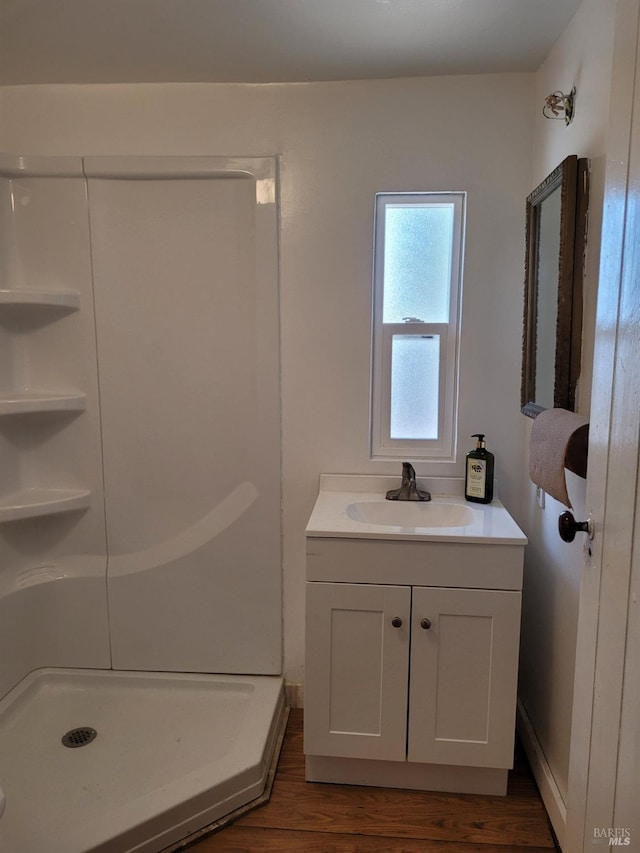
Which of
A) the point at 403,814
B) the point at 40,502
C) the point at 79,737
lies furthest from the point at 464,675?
the point at 40,502

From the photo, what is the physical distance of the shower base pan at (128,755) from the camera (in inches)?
59.4

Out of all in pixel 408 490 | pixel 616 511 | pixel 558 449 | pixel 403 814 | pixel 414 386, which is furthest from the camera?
pixel 414 386

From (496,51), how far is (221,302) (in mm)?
1190

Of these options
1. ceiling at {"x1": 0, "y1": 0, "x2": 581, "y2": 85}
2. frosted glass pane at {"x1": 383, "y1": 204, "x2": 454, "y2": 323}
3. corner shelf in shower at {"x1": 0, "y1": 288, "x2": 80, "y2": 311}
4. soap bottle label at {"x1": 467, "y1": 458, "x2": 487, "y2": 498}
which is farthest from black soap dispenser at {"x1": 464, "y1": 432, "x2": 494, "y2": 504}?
corner shelf in shower at {"x1": 0, "y1": 288, "x2": 80, "y2": 311}

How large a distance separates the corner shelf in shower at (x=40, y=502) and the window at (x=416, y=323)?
3.71ft

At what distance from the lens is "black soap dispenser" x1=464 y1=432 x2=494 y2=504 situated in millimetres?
1951

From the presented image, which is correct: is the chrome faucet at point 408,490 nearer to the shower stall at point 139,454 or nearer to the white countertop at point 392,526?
the white countertop at point 392,526

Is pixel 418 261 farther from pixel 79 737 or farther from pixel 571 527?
pixel 79 737

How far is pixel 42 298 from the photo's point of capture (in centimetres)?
196

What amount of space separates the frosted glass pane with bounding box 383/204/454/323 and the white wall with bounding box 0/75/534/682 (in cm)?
9

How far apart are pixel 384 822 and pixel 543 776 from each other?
0.50 metres

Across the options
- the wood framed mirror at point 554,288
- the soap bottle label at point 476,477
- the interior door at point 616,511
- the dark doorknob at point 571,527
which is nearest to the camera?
the interior door at point 616,511

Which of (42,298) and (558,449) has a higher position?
(42,298)

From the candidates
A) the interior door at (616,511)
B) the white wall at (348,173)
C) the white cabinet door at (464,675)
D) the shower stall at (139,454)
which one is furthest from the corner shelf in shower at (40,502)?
the interior door at (616,511)
